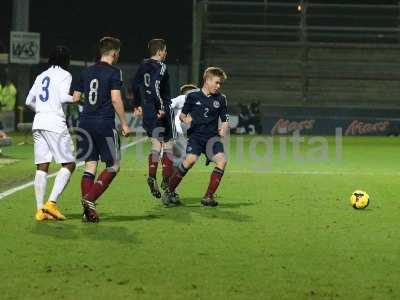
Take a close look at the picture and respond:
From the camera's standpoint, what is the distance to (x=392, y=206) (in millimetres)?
12008

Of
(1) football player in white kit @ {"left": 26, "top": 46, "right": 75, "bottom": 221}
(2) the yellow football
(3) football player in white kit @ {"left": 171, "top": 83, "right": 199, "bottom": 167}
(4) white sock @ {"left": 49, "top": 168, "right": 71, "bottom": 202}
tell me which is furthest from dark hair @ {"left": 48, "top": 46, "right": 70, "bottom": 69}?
(2) the yellow football

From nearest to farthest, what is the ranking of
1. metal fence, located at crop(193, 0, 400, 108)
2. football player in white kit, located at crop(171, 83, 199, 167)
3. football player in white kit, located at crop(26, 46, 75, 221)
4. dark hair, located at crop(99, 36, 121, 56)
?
dark hair, located at crop(99, 36, 121, 56), football player in white kit, located at crop(26, 46, 75, 221), football player in white kit, located at crop(171, 83, 199, 167), metal fence, located at crop(193, 0, 400, 108)

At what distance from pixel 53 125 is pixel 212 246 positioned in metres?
2.69

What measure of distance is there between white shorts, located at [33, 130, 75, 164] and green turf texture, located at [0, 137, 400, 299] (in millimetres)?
677

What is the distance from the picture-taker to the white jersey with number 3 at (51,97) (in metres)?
10.3

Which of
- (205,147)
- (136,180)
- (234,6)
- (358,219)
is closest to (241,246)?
(358,219)

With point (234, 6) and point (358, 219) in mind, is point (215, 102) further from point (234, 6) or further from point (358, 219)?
point (234, 6)

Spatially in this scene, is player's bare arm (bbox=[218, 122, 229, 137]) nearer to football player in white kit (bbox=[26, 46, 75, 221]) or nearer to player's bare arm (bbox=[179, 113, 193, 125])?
player's bare arm (bbox=[179, 113, 193, 125])

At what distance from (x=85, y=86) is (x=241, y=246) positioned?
2703 mm

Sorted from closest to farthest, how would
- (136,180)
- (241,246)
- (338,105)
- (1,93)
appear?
(241,246) → (136,180) → (1,93) → (338,105)

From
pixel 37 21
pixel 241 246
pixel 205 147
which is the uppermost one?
pixel 37 21

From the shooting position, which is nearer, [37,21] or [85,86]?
[85,86]

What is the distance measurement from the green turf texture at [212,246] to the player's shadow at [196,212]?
0.04ft

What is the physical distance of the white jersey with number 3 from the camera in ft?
33.7
